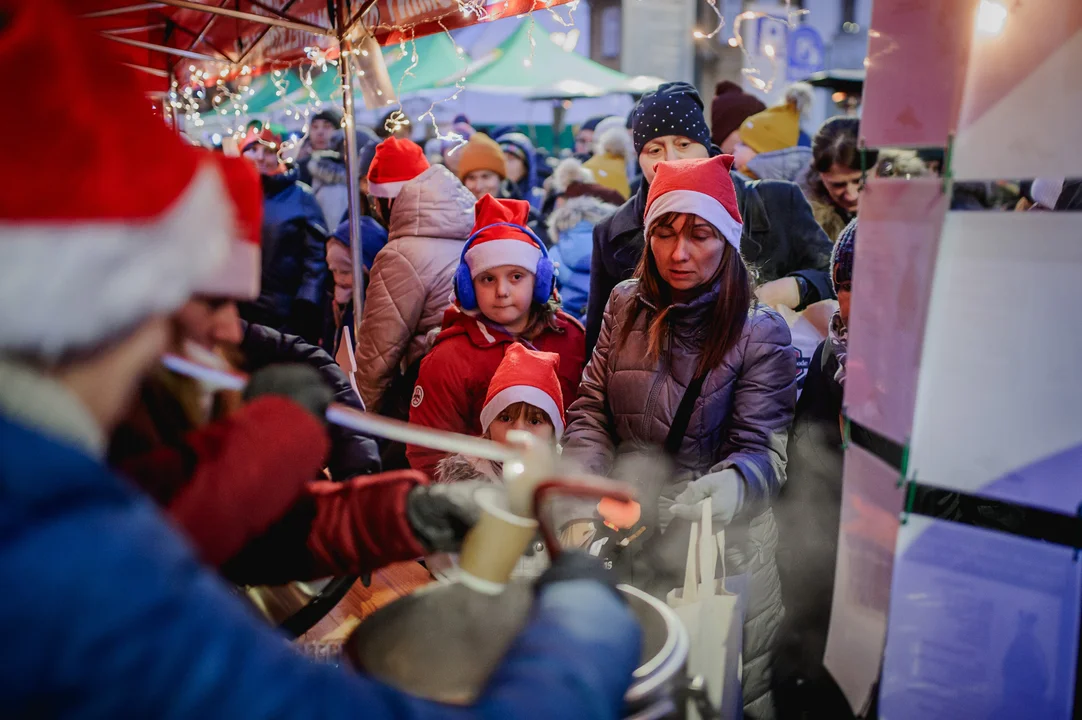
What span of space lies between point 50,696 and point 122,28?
21.2ft

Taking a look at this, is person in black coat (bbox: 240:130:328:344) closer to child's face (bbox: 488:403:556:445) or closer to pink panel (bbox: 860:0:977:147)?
child's face (bbox: 488:403:556:445)

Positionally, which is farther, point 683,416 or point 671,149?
point 671,149

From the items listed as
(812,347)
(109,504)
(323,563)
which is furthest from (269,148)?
(109,504)

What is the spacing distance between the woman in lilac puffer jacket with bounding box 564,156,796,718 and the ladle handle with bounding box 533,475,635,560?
100 centimetres

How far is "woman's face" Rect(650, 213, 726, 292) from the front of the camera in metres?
1.83

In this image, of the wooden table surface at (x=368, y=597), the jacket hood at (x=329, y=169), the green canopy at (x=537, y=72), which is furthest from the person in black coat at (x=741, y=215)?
the green canopy at (x=537, y=72)

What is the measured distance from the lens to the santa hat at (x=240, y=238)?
678 mm

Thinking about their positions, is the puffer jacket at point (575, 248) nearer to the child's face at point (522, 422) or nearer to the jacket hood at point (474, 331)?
the jacket hood at point (474, 331)

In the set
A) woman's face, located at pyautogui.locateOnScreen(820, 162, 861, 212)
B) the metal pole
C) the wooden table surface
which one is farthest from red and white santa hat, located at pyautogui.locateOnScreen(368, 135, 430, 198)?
the wooden table surface

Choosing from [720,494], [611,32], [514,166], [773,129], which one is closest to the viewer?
[720,494]

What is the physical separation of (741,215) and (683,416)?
3.39 ft

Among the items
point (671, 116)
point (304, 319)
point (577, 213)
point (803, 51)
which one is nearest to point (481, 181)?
point (577, 213)

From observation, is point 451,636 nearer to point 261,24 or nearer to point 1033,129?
point 1033,129

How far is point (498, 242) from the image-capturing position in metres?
2.40
